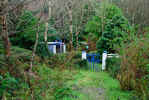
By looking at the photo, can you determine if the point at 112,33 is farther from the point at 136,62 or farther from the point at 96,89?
the point at 136,62

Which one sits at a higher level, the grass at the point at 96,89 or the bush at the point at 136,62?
the bush at the point at 136,62

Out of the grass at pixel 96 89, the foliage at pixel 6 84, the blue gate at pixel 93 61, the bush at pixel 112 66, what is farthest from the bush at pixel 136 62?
the blue gate at pixel 93 61

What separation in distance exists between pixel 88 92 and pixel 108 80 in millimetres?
1740

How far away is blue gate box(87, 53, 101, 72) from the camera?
9395 mm

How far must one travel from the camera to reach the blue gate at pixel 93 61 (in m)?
9.40

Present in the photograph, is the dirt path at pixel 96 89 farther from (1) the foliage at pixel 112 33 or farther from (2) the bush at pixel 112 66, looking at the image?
(1) the foliage at pixel 112 33

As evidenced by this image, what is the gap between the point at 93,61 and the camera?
9.98 meters

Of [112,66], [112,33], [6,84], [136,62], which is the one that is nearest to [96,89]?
[136,62]

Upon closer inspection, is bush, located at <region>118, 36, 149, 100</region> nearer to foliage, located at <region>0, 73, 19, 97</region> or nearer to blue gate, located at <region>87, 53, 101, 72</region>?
foliage, located at <region>0, 73, 19, 97</region>

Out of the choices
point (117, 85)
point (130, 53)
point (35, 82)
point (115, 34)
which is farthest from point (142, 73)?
point (115, 34)

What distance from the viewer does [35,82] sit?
484 cm

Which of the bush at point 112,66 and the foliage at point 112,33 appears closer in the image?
the bush at point 112,66

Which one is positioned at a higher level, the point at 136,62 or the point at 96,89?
the point at 136,62

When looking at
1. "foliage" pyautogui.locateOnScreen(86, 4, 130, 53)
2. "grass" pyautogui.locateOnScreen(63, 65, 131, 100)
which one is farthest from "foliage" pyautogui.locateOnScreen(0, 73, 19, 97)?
"foliage" pyautogui.locateOnScreen(86, 4, 130, 53)
